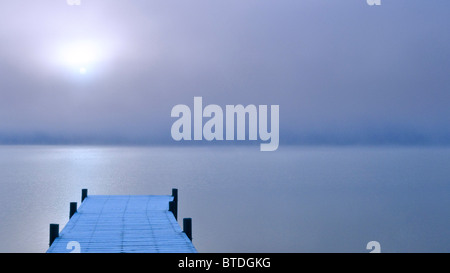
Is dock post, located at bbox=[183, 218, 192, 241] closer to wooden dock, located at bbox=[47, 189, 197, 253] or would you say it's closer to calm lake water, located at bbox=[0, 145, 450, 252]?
wooden dock, located at bbox=[47, 189, 197, 253]

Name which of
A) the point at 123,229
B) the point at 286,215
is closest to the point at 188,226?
the point at 123,229

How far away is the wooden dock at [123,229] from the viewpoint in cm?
765

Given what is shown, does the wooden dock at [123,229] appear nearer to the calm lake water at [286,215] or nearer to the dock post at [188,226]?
the dock post at [188,226]

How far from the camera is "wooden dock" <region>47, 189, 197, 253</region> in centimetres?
765

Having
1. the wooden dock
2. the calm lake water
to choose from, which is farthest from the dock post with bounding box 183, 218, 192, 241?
the calm lake water

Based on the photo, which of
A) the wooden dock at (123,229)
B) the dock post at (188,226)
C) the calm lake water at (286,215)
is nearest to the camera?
the wooden dock at (123,229)

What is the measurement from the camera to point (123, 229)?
365 inches

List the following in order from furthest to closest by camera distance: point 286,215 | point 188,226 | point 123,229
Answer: point 286,215, point 123,229, point 188,226

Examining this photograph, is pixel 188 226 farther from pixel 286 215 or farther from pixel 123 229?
pixel 286 215

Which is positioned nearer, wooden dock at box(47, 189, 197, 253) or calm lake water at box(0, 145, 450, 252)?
wooden dock at box(47, 189, 197, 253)

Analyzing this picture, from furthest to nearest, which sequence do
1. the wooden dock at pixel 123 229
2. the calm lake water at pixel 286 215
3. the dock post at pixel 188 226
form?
the calm lake water at pixel 286 215 → the dock post at pixel 188 226 → the wooden dock at pixel 123 229

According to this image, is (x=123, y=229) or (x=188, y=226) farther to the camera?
(x=123, y=229)

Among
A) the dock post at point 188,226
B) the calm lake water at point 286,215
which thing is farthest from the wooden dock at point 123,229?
the calm lake water at point 286,215
